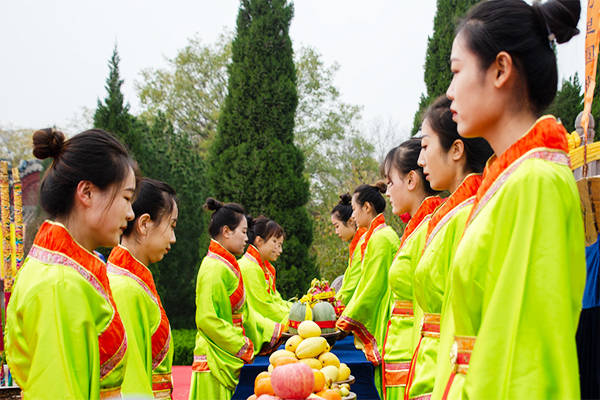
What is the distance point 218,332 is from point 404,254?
1952 millimetres

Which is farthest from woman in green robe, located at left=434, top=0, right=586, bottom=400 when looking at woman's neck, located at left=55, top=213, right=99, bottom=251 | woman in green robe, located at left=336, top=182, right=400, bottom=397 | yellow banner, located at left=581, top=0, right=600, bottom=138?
woman in green robe, located at left=336, top=182, right=400, bottom=397

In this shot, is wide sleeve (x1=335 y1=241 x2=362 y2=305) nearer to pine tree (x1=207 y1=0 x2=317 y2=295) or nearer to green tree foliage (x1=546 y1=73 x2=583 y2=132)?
pine tree (x1=207 y1=0 x2=317 y2=295)

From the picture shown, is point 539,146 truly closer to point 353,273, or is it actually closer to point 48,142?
point 48,142

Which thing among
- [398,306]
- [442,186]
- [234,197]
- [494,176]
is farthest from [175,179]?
[494,176]

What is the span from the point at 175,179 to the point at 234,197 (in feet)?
5.73

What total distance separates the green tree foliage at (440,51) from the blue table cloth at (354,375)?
6786 mm

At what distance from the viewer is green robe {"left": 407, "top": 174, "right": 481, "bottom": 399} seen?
6.77 ft

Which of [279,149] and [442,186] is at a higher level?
[279,149]

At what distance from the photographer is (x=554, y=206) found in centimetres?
118

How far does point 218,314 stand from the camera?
4.49 metres

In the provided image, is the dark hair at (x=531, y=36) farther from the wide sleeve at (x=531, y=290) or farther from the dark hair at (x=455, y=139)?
the dark hair at (x=455, y=139)

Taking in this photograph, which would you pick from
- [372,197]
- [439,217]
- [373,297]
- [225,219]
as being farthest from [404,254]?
[372,197]

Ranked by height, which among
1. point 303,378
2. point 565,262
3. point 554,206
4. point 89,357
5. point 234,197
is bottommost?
Result: point 303,378

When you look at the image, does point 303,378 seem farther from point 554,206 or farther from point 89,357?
point 554,206
